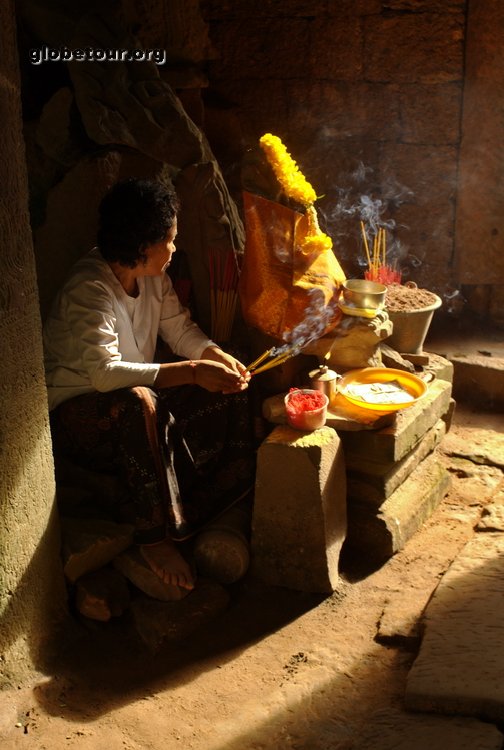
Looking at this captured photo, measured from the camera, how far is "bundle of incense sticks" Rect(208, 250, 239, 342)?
4.34m

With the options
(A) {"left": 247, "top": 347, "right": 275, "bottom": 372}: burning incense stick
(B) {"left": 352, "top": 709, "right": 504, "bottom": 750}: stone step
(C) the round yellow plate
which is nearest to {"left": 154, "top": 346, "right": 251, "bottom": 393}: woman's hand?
(A) {"left": 247, "top": 347, "right": 275, "bottom": 372}: burning incense stick

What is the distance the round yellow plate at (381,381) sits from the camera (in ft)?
13.0

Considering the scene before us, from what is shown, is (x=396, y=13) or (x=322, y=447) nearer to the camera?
(x=322, y=447)

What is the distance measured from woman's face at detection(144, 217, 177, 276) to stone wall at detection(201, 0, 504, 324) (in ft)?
6.19

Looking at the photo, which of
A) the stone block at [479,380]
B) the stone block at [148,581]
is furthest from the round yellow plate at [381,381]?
the stone block at [479,380]

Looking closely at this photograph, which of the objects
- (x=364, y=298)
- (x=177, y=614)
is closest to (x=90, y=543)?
(x=177, y=614)

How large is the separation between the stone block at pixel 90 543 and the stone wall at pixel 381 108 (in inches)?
110

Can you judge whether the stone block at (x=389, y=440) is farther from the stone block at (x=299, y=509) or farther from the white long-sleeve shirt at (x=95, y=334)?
the white long-sleeve shirt at (x=95, y=334)

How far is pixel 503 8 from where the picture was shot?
5.69 m

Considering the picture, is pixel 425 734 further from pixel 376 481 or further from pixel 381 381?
pixel 381 381

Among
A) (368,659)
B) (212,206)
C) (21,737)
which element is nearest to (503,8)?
(212,206)

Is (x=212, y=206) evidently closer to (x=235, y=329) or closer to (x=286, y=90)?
(x=235, y=329)

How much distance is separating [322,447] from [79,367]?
1166 mm

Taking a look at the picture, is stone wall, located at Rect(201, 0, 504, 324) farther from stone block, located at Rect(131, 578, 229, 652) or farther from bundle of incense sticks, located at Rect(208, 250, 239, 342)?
stone block, located at Rect(131, 578, 229, 652)
